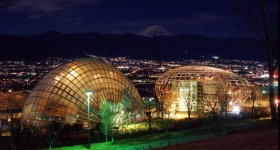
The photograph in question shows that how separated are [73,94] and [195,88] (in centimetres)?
2193

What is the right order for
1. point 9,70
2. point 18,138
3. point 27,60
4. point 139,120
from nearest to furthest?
point 18,138
point 139,120
point 9,70
point 27,60

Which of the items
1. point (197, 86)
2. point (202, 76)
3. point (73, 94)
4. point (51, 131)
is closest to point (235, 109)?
point (197, 86)

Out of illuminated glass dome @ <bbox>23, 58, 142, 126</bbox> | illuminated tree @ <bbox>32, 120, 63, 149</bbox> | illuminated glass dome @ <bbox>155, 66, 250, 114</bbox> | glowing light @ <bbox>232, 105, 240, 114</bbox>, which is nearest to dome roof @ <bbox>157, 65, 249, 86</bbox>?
illuminated glass dome @ <bbox>155, 66, 250, 114</bbox>

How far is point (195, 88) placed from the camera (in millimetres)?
51250

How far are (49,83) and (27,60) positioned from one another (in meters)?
116

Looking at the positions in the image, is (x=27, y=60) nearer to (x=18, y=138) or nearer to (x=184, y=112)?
(x=184, y=112)

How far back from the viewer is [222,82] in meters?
47.2

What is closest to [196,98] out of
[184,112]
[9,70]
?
[184,112]

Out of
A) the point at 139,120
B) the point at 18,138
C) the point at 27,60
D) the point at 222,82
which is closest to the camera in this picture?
the point at 18,138

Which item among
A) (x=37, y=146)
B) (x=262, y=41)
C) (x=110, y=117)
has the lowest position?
(x=37, y=146)

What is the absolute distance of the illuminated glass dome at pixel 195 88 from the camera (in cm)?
4903

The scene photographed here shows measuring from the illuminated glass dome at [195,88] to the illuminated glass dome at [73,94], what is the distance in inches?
508

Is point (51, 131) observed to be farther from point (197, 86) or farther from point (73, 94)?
point (197, 86)

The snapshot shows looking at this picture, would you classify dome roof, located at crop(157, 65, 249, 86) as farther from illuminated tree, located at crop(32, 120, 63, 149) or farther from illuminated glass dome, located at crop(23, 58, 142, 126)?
illuminated tree, located at crop(32, 120, 63, 149)
